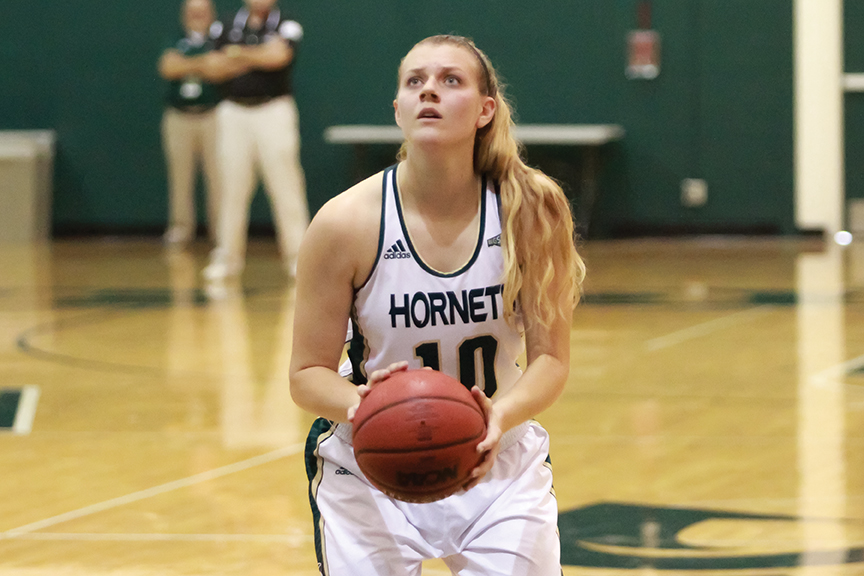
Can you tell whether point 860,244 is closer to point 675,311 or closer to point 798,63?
point 798,63

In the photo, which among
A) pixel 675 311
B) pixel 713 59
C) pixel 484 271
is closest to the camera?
pixel 484 271

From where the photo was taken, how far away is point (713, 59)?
516 inches

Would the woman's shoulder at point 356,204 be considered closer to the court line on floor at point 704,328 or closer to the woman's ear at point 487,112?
the woman's ear at point 487,112

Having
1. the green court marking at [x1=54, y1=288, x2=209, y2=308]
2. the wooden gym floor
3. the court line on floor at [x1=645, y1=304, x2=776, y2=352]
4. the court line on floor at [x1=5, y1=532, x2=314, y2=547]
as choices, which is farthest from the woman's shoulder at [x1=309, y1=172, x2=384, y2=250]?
the green court marking at [x1=54, y1=288, x2=209, y2=308]

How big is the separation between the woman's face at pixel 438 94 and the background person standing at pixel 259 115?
286 inches

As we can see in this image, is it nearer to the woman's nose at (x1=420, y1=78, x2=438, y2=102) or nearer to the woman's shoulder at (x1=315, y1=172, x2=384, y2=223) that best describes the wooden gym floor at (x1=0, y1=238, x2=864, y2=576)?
the woman's shoulder at (x1=315, y1=172, x2=384, y2=223)

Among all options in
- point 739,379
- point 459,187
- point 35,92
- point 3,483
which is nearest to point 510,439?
point 459,187

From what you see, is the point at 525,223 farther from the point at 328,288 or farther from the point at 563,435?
the point at 563,435

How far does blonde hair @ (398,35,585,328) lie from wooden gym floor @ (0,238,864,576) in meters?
1.12

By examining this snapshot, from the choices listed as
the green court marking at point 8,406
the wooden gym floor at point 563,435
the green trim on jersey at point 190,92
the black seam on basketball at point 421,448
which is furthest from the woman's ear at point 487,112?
the green trim on jersey at point 190,92

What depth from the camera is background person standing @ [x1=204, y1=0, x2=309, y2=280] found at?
9.58 m

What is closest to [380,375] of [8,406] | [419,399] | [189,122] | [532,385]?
[419,399]

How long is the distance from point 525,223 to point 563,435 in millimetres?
2507

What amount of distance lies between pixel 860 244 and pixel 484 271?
1053 centimetres
